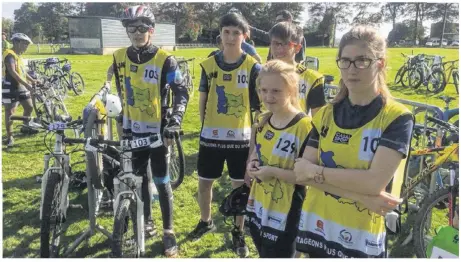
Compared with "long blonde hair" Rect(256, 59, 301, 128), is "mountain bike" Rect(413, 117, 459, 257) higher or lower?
lower

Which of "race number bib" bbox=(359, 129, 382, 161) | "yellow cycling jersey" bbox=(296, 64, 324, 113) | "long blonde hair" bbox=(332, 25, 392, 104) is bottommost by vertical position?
"race number bib" bbox=(359, 129, 382, 161)

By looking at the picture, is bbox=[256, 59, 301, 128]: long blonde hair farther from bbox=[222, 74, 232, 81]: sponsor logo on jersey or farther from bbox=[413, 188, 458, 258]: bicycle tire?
bbox=[413, 188, 458, 258]: bicycle tire

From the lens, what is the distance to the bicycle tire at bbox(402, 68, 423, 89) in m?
14.4

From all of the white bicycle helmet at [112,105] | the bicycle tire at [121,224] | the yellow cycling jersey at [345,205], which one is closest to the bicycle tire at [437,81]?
the white bicycle helmet at [112,105]

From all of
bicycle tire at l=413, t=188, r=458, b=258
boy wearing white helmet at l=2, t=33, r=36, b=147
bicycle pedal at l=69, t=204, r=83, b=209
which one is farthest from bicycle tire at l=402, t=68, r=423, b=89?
bicycle pedal at l=69, t=204, r=83, b=209

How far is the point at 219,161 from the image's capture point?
3668 millimetres

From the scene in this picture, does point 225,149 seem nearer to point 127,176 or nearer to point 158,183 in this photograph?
point 158,183

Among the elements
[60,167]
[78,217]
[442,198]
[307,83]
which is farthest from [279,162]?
[78,217]

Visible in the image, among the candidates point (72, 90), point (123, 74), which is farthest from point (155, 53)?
point (72, 90)

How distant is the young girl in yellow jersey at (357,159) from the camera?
1750 mm

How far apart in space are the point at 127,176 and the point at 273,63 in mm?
1533

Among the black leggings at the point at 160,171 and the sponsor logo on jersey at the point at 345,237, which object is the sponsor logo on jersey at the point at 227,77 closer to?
the black leggings at the point at 160,171

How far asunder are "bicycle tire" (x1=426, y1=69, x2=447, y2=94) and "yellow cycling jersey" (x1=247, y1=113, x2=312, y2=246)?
12.7 metres

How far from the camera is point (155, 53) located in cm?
343
